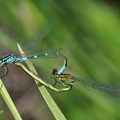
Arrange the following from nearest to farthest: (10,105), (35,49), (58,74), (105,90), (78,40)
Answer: (10,105)
(105,90)
(58,74)
(35,49)
(78,40)

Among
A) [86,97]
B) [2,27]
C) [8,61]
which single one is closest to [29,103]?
[2,27]

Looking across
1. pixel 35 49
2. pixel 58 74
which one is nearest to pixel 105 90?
pixel 58 74

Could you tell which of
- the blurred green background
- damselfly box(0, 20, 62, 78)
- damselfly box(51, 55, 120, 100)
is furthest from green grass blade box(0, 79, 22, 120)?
the blurred green background

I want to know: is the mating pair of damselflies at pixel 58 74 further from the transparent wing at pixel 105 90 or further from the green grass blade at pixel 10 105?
the green grass blade at pixel 10 105

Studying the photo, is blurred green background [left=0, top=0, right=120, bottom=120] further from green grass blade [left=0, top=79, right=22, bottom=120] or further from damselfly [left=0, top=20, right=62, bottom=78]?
green grass blade [left=0, top=79, right=22, bottom=120]

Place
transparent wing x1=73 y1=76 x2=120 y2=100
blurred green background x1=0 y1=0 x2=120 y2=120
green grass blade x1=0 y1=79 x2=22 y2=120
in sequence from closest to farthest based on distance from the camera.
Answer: green grass blade x1=0 y1=79 x2=22 y2=120 < transparent wing x1=73 y1=76 x2=120 y2=100 < blurred green background x1=0 y1=0 x2=120 y2=120

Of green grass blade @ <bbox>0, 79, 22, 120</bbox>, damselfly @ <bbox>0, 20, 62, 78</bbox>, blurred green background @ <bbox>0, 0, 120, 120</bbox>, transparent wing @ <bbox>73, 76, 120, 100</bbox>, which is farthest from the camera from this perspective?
blurred green background @ <bbox>0, 0, 120, 120</bbox>

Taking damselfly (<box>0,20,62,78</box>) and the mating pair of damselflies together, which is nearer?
the mating pair of damselflies

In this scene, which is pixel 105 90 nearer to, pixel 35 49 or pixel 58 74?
pixel 58 74

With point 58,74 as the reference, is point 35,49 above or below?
above
